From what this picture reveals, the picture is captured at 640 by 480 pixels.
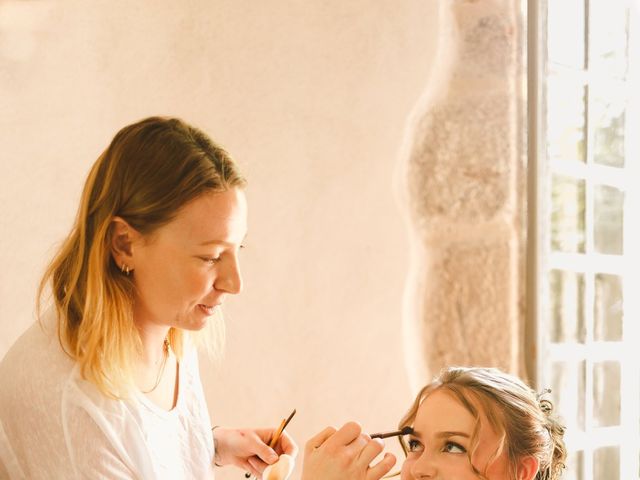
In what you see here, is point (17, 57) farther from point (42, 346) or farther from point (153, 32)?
point (42, 346)

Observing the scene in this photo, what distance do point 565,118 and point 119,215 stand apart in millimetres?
1391

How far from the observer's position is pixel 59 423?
1.13 m

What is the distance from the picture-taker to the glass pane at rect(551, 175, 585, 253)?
6.99 feet

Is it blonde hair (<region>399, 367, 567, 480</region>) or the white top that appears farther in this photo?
blonde hair (<region>399, 367, 567, 480</region>)

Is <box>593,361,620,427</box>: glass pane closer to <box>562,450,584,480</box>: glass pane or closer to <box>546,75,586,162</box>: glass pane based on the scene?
<box>562,450,584,480</box>: glass pane

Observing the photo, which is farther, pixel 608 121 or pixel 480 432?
pixel 608 121

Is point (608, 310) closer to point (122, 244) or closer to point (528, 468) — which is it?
point (528, 468)

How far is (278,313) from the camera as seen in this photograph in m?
1.83

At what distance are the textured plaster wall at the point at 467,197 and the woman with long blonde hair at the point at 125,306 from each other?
81 cm

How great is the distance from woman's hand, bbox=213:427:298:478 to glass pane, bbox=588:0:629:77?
4.69 ft

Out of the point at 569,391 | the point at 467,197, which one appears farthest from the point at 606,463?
the point at 467,197

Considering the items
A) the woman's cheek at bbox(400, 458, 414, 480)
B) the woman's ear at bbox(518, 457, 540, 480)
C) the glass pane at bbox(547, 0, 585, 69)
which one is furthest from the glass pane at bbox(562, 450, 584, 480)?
the glass pane at bbox(547, 0, 585, 69)

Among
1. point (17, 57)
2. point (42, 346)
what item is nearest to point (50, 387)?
point (42, 346)

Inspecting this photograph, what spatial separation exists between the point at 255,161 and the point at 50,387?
0.83 meters
